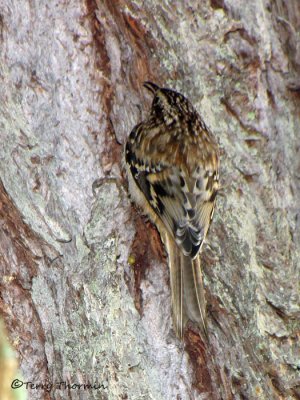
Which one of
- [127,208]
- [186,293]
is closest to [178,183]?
[127,208]

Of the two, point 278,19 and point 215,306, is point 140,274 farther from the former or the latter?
point 278,19

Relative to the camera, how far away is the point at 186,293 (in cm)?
203

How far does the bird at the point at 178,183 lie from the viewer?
2049 millimetres

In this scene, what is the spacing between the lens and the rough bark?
2.04m

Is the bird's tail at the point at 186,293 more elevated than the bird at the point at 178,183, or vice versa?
the bird at the point at 178,183

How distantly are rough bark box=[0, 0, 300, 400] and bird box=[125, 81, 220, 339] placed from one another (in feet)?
0.19

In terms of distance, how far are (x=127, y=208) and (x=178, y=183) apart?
0.33 m

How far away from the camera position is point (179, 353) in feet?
6.63

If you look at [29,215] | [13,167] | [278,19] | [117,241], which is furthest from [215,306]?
[278,19]

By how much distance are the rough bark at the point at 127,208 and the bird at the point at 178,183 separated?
0.19 ft

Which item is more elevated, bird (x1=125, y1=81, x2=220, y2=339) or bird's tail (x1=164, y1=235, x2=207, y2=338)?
bird (x1=125, y1=81, x2=220, y2=339)

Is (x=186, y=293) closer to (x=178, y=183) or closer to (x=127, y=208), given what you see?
(x=127, y=208)

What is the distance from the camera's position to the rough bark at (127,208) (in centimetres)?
204

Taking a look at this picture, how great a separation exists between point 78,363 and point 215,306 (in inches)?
19.3
